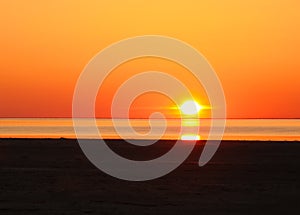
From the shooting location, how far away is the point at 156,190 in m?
22.7

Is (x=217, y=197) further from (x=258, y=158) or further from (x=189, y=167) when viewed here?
(x=258, y=158)

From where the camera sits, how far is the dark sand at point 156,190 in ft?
60.4

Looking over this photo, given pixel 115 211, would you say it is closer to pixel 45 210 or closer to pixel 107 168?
pixel 45 210

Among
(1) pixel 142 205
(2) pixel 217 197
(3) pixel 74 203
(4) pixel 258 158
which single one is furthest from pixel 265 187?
(4) pixel 258 158

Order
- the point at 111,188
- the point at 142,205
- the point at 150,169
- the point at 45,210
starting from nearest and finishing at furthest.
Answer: the point at 45,210
the point at 142,205
the point at 111,188
the point at 150,169

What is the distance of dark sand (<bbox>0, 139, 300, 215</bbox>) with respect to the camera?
725 inches

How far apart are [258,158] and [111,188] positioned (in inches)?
697

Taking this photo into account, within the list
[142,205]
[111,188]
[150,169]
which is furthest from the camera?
[150,169]

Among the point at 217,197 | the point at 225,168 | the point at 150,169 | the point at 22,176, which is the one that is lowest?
the point at 22,176

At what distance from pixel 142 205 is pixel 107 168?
41.8 ft

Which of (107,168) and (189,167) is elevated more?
(189,167)

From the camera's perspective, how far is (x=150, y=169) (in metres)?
31.2

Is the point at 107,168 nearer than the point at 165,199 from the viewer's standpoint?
No

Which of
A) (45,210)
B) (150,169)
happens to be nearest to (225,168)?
(150,169)
